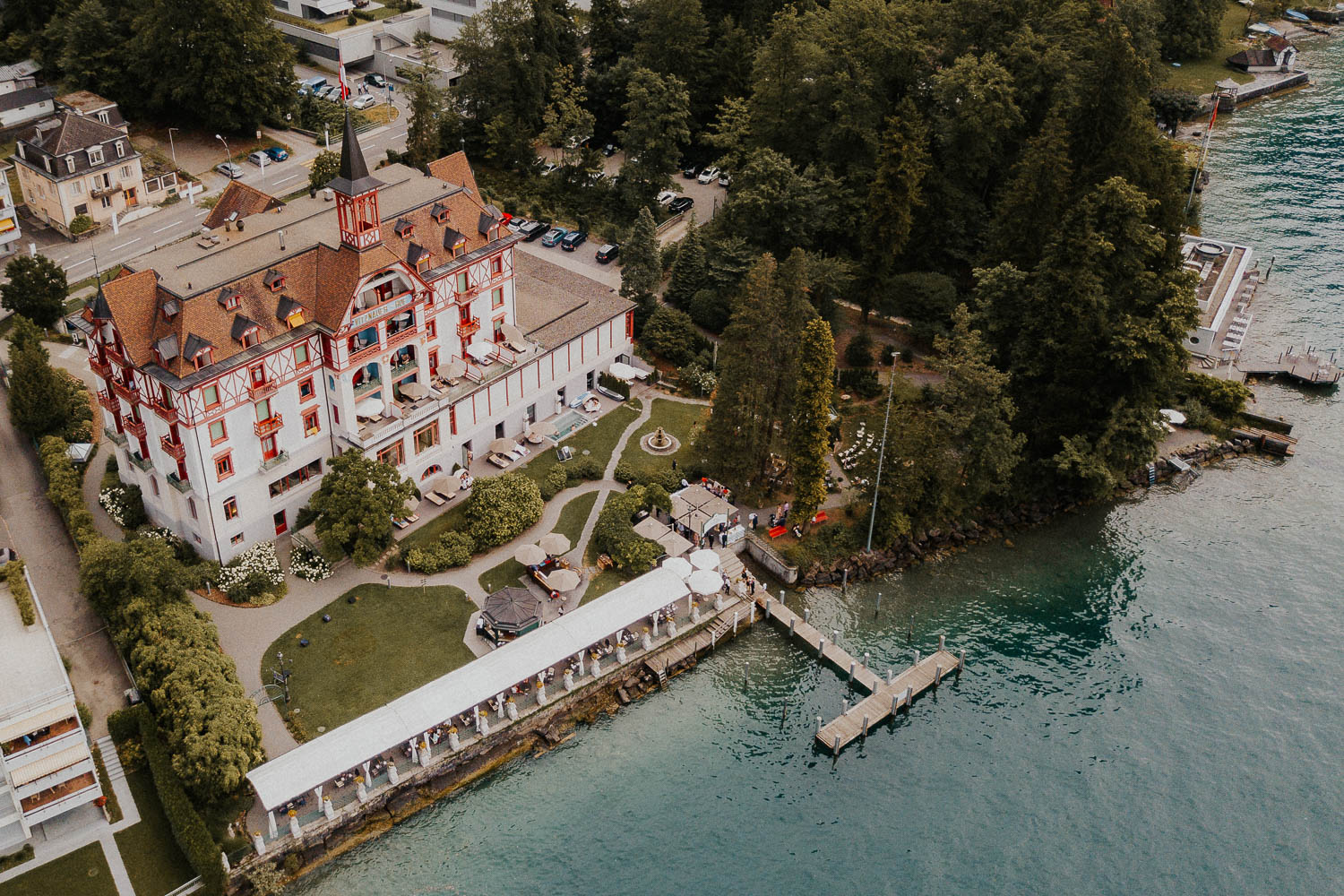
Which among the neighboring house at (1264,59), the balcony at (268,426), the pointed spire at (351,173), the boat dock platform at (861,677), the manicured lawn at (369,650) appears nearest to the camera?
the manicured lawn at (369,650)

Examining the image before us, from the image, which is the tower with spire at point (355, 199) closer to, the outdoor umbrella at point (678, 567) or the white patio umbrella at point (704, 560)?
the outdoor umbrella at point (678, 567)

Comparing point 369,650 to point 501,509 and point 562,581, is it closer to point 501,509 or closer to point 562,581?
point 562,581

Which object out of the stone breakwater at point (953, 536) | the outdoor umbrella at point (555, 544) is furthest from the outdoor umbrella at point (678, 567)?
the stone breakwater at point (953, 536)

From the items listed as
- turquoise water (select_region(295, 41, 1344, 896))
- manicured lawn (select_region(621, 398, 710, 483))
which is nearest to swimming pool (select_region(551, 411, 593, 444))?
manicured lawn (select_region(621, 398, 710, 483))

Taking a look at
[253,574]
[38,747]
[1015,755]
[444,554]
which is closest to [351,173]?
[444,554]

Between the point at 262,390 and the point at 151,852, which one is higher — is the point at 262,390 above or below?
above

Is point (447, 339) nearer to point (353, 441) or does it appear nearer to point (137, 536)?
point (353, 441)
